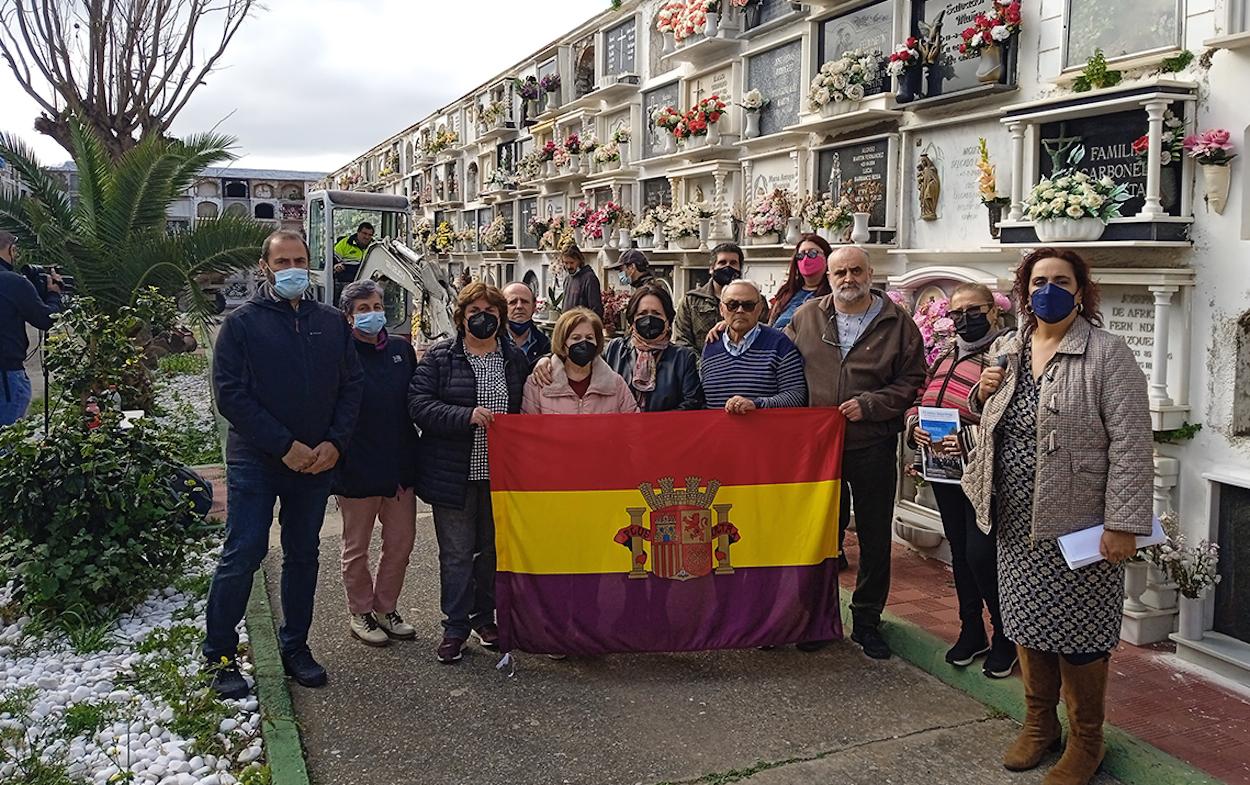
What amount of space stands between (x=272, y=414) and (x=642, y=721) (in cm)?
201

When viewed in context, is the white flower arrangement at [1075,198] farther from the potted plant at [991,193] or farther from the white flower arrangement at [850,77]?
the white flower arrangement at [850,77]

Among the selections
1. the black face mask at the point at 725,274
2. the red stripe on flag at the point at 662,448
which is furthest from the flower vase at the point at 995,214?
the red stripe on flag at the point at 662,448

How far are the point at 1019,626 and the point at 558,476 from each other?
208cm

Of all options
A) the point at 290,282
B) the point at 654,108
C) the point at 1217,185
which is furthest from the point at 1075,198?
the point at 654,108

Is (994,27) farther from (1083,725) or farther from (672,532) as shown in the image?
(1083,725)

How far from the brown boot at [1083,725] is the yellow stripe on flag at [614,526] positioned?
1.43 metres

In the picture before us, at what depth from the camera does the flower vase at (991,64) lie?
19.8 feet

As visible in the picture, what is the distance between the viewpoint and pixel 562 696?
178 inches

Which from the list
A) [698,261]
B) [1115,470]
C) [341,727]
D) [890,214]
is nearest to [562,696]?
[341,727]

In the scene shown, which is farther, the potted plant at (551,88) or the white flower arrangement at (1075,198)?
the potted plant at (551,88)

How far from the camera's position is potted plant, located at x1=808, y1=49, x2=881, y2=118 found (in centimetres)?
736

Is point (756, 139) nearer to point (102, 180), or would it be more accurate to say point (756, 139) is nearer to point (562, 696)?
point (562, 696)

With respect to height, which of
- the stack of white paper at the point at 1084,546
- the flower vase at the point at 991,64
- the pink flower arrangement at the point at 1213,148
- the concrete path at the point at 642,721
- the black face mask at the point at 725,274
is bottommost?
the concrete path at the point at 642,721

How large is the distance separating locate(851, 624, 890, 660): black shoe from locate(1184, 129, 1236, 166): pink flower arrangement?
104 inches
